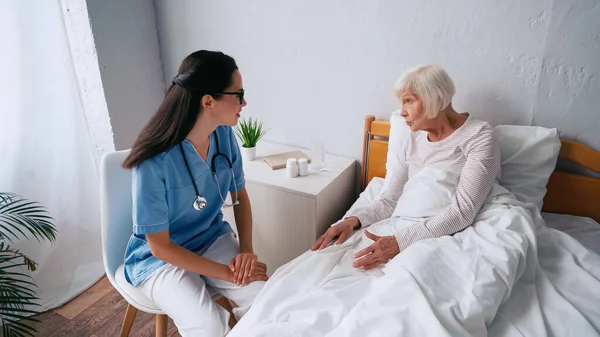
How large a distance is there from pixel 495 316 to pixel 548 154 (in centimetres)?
74

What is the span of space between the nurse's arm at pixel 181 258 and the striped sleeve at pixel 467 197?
59 cm

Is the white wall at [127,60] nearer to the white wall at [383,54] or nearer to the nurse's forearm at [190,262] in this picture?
the white wall at [383,54]

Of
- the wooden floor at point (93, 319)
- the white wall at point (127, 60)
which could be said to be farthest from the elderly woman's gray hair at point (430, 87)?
the white wall at point (127, 60)

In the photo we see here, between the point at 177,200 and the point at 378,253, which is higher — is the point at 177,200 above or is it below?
above

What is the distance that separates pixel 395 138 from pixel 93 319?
162cm

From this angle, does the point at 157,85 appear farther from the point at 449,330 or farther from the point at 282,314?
the point at 449,330

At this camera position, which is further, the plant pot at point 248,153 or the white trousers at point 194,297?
the plant pot at point 248,153

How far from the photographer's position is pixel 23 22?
5.42ft

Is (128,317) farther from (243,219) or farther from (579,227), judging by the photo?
(579,227)

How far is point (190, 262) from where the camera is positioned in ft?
3.87

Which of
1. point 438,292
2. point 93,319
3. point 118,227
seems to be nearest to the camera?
point 438,292

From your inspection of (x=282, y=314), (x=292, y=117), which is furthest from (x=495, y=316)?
(x=292, y=117)

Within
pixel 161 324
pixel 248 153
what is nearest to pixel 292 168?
pixel 248 153

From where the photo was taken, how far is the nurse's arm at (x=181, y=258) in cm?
117
